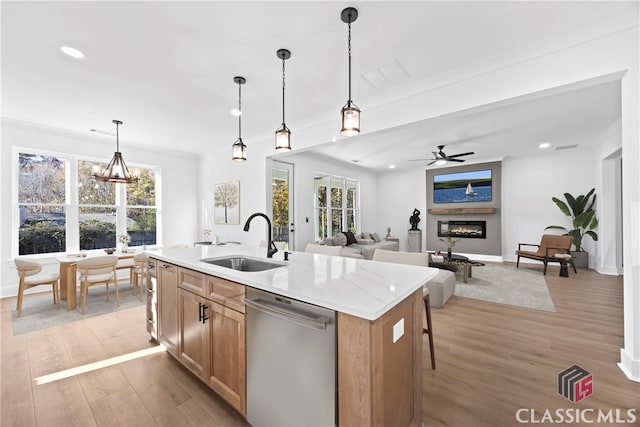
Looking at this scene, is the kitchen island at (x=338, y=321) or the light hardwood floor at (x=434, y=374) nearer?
the kitchen island at (x=338, y=321)

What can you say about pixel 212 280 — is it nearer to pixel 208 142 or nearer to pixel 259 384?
pixel 259 384

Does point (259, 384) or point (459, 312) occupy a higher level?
point (259, 384)

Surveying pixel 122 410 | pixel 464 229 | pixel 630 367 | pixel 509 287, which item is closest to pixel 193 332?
pixel 122 410

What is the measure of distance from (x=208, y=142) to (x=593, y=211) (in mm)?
8409

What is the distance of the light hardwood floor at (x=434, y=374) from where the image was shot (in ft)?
5.67

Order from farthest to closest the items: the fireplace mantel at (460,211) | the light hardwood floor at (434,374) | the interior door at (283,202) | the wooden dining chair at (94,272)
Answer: the fireplace mantel at (460,211) < the interior door at (283,202) < the wooden dining chair at (94,272) < the light hardwood floor at (434,374)

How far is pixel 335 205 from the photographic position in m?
7.65

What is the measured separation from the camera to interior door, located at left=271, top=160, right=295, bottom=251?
572 centimetres

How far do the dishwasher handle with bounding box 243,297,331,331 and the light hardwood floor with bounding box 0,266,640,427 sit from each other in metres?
0.85

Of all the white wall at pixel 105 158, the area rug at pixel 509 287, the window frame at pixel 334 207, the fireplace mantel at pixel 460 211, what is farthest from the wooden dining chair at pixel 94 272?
the fireplace mantel at pixel 460 211

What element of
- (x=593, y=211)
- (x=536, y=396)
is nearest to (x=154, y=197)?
(x=536, y=396)

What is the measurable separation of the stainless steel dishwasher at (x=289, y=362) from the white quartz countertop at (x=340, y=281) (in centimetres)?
6

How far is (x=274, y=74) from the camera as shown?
2.87 m

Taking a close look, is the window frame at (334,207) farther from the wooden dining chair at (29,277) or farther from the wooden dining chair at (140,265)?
the wooden dining chair at (29,277)
